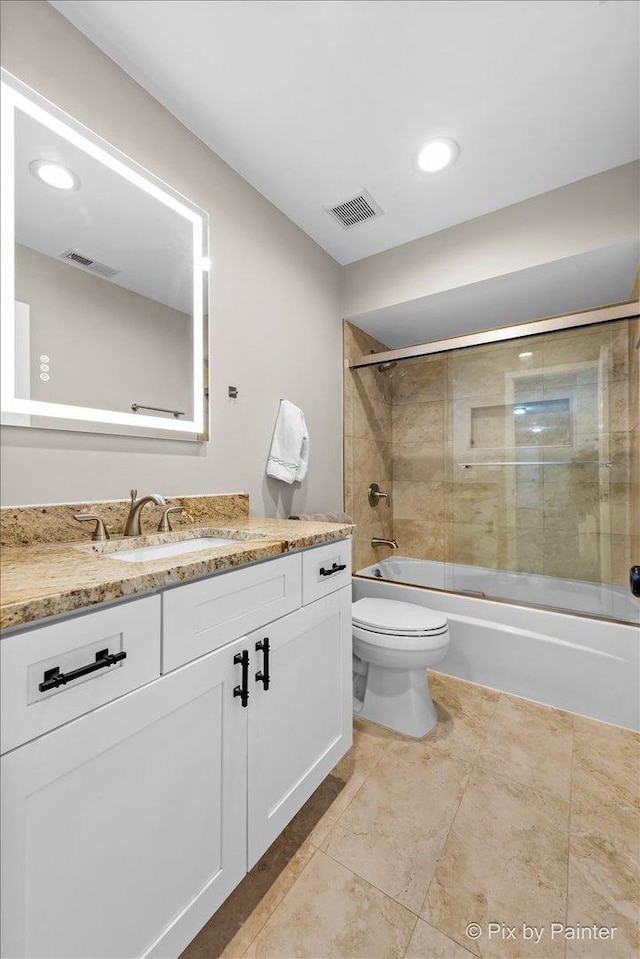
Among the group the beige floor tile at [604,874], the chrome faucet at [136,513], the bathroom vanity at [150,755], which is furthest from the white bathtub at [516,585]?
the chrome faucet at [136,513]

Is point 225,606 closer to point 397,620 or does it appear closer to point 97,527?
point 97,527

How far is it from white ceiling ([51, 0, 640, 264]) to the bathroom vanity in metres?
1.57

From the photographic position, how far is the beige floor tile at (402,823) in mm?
1061

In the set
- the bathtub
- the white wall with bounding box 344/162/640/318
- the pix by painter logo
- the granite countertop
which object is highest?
the white wall with bounding box 344/162/640/318

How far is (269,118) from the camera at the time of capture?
150 centimetres

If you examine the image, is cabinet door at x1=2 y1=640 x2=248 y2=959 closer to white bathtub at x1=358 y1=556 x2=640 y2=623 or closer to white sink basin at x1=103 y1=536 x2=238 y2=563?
white sink basin at x1=103 y1=536 x2=238 y2=563

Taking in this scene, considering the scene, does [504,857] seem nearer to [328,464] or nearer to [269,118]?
[328,464]

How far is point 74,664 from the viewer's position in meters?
0.62

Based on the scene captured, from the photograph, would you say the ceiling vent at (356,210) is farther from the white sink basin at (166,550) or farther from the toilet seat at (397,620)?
the toilet seat at (397,620)

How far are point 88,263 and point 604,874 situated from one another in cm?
230

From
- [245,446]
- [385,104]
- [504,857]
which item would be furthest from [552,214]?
[504,857]

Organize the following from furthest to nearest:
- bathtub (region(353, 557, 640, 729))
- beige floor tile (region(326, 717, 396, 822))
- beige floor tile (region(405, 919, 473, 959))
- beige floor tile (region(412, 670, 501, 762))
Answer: bathtub (region(353, 557, 640, 729)) < beige floor tile (region(412, 670, 501, 762)) < beige floor tile (region(326, 717, 396, 822)) < beige floor tile (region(405, 919, 473, 959))

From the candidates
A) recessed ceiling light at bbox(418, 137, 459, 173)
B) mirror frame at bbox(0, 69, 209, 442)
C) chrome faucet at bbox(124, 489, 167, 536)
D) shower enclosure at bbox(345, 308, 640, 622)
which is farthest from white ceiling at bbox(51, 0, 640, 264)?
chrome faucet at bbox(124, 489, 167, 536)

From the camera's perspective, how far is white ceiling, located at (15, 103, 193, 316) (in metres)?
1.11
